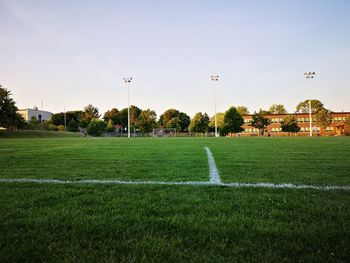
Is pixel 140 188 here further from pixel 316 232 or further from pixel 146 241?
pixel 316 232

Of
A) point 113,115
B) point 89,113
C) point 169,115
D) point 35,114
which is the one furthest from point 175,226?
point 113,115

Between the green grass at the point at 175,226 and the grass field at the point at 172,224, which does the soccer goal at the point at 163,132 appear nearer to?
the grass field at the point at 172,224

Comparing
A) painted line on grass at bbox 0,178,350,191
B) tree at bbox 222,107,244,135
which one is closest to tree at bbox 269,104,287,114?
tree at bbox 222,107,244,135

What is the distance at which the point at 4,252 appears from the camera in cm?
210

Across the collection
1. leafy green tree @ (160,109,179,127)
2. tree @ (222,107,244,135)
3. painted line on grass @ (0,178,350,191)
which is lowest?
painted line on grass @ (0,178,350,191)

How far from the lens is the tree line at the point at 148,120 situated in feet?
→ 156

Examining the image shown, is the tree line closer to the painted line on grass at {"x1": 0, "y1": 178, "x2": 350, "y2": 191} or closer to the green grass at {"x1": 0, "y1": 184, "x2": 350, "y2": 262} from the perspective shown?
the painted line on grass at {"x1": 0, "y1": 178, "x2": 350, "y2": 191}

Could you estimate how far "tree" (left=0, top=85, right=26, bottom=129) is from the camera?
45250 millimetres

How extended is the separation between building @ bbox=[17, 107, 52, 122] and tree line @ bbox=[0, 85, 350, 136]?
3522 millimetres

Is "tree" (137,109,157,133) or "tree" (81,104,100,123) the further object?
"tree" (81,104,100,123)

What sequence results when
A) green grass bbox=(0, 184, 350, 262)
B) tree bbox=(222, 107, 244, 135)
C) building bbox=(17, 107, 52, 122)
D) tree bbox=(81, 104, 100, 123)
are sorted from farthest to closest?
1. tree bbox=(81, 104, 100, 123)
2. building bbox=(17, 107, 52, 122)
3. tree bbox=(222, 107, 244, 135)
4. green grass bbox=(0, 184, 350, 262)

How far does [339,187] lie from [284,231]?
2.64 meters

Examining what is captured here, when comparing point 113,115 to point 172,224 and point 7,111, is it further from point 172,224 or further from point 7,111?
point 172,224

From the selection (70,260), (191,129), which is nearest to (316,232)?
(70,260)
